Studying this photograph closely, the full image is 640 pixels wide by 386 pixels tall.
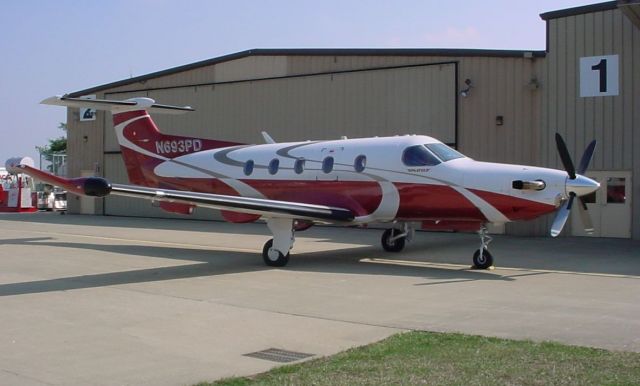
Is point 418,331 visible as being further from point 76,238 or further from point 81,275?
point 76,238

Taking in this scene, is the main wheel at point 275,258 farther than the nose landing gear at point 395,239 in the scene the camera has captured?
No

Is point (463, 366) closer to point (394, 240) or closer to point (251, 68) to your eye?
point (394, 240)

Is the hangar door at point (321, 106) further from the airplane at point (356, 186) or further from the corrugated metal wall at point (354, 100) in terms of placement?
the airplane at point (356, 186)

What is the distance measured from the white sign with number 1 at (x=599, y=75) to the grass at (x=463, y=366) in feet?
52.0

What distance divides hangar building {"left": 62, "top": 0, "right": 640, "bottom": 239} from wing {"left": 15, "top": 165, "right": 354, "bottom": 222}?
960 centimetres

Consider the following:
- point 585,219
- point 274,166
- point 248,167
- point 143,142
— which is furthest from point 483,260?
point 143,142

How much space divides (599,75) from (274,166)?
10.7 metres

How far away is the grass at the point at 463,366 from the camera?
225 inches

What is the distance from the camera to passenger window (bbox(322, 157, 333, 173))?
1550cm

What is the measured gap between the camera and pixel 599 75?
2100 cm

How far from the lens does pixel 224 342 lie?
7.56m

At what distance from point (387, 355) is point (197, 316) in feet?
10.4

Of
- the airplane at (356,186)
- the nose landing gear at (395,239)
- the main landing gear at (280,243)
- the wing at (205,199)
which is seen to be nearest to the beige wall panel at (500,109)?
the airplane at (356,186)

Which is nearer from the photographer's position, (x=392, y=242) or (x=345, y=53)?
(x=392, y=242)
